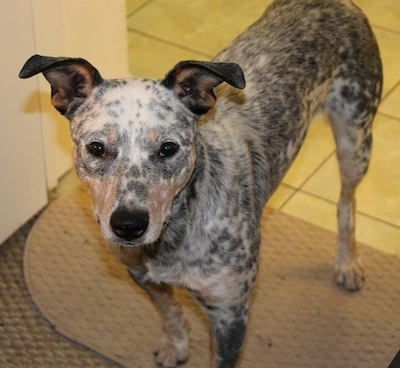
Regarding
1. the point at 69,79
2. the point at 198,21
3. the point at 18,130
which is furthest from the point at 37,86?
the point at 198,21

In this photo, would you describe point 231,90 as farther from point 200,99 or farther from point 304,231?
point 304,231

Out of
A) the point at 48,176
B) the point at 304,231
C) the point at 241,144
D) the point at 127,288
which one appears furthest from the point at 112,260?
the point at 241,144

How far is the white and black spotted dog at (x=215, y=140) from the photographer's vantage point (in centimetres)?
224

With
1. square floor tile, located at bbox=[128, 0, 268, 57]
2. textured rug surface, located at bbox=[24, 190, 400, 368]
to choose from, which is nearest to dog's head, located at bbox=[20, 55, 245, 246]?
textured rug surface, located at bbox=[24, 190, 400, 368]

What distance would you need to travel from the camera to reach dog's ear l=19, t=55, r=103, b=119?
2293 mm

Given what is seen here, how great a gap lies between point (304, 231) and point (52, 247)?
940 mm

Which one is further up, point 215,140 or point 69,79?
point 69,79

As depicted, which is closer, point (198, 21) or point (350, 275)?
point (350, 275)

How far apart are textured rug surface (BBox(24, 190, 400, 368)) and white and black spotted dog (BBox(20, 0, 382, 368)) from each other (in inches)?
7.6

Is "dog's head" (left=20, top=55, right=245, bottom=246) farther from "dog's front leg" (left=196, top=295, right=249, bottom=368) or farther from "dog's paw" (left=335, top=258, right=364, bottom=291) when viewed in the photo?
"dog's paw" (left=335, top=258, right=364, bottom=291)

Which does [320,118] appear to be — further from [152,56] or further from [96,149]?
[152,56]

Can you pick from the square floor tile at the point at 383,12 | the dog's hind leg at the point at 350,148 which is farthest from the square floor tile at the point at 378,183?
the square floor tile at the point at 383,12

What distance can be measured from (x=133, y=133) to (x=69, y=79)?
0.90ft

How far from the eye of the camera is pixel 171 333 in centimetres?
298
